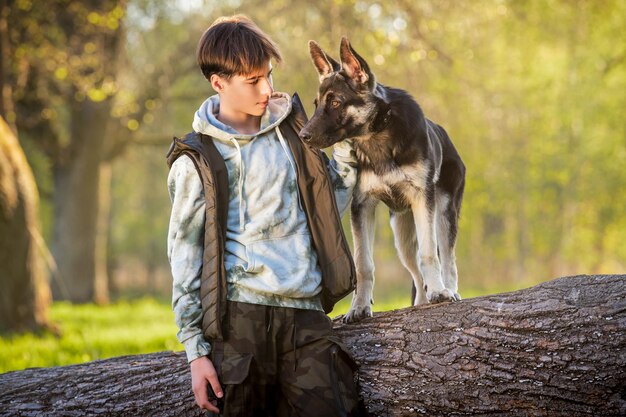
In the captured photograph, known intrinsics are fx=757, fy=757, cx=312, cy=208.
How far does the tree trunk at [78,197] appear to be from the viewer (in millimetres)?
16984

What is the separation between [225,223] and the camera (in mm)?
3299

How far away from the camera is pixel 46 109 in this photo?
15.2m

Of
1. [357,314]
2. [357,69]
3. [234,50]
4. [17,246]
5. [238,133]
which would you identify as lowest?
[357,314]

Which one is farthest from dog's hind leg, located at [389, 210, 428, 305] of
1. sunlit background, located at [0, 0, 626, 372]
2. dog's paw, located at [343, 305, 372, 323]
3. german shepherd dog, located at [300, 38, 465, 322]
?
sunlit background, located at [0, 0, 626, 372]

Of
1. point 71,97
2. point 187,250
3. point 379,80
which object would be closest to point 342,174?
point 187,250

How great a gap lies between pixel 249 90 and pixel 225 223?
1.99 ft

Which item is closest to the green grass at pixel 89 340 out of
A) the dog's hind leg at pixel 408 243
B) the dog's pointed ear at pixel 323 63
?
the dog's hind leg at pixel 408 243

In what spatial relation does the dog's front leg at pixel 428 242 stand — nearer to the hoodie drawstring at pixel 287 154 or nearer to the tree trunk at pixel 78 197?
the hoodie drawstring at pixel 287 154

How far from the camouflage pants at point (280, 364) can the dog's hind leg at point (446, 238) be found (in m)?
1.79

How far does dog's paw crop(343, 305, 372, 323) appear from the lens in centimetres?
404

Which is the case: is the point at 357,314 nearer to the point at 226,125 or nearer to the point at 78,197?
the point at 226,125

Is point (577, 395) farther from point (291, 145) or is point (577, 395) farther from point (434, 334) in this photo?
point (291, 145)

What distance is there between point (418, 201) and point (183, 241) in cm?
157

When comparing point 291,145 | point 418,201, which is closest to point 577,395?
point 418,201
